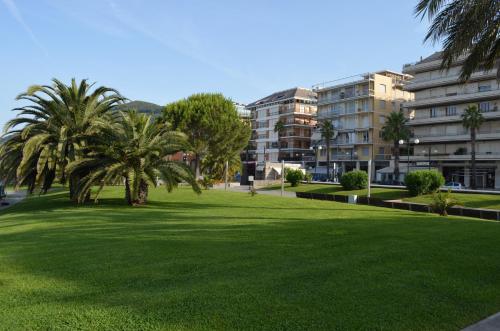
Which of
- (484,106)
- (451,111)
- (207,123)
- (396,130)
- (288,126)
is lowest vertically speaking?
(207,123)

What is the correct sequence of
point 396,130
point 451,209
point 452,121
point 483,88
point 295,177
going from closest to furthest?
Result: point 451,209
point 295,177
point 483,88
point 452,121
point 396,130

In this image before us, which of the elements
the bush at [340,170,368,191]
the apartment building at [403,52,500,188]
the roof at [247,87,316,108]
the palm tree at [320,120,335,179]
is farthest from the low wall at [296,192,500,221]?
the roof at [247,87,316,108]

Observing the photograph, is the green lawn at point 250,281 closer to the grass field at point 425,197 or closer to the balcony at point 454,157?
the grass field at point 425,197

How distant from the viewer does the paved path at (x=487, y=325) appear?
168 inches

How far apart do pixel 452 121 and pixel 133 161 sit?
5647cm

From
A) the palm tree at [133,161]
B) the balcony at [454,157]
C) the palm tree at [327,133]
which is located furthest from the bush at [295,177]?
the palm tree at [327,133]

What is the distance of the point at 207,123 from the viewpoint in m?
52.9

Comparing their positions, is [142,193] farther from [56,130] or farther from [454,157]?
[454,157]

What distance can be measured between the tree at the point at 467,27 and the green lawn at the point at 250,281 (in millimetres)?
5178

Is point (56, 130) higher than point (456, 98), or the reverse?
point (456, 98)

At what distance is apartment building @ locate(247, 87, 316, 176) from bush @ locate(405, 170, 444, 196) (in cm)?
6269

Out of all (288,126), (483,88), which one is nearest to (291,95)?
(288,126)

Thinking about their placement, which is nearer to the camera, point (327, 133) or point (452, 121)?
point (452, 121)

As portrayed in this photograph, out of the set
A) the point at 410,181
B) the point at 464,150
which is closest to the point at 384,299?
the point at 410,181
